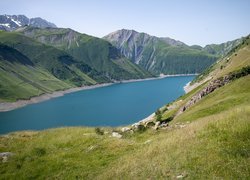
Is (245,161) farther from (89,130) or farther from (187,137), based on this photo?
(89,130)

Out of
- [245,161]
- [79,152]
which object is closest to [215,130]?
[245,161]

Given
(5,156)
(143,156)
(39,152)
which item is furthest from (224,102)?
(5,156)

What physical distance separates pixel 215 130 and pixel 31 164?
14.6 metres

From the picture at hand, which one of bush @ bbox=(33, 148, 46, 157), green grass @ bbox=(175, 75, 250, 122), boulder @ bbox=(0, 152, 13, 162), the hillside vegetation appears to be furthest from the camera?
green grass @ bbox=(175, 75, 250, 122)

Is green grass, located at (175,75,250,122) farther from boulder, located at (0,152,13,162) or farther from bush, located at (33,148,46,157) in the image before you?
boulder, located at (0,152,13,162)

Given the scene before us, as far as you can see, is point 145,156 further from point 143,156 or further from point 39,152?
point 39,152

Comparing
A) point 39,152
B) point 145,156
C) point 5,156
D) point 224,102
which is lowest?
point 5,156

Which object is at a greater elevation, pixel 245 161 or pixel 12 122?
pixel 245 161

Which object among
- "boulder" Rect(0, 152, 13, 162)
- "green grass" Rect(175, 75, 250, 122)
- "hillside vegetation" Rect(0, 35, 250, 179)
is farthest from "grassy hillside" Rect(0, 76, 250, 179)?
"green grass" Rect(175, 75, 250, 122)

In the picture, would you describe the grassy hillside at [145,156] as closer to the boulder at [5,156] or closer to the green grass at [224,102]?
the boulder at [5,156]

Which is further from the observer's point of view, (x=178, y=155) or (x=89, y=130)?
(x=89, y=130)

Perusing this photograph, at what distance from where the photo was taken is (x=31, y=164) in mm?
22953

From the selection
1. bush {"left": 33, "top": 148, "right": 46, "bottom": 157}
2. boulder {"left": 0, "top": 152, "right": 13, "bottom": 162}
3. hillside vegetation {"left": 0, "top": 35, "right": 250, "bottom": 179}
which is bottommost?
boulder {"left": 0, "top": 152, "right": 13, "bottom": 162}

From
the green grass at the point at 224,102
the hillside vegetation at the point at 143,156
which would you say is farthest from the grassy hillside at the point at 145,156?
the green grass at the point at 224,102
